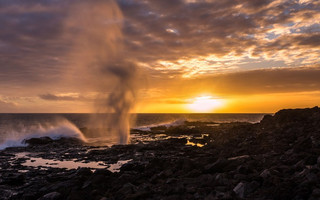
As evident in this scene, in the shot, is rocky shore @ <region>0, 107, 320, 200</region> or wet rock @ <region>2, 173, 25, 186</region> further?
wet rock @ <region>2, 173, 25, 186</region>

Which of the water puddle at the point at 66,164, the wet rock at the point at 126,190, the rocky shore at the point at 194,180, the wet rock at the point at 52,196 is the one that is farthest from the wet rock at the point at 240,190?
the water puddle at the point at 66,164

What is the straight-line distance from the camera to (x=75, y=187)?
14.2 metres

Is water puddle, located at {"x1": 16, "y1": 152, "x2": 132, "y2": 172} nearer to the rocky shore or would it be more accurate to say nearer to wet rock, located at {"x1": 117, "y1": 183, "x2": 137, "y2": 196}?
the rocky shore

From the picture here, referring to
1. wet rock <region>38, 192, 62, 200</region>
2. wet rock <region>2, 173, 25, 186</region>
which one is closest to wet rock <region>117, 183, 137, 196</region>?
wet rock <region>38, 192, 62, 200</region>

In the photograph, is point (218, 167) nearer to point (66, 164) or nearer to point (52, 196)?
point (52, 196)

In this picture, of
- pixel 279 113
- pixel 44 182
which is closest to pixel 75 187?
pixel 44 182

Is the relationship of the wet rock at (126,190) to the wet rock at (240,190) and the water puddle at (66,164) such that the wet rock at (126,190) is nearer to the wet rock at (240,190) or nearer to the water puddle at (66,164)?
the wet rock at (240,190)

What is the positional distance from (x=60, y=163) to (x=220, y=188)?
17471mm

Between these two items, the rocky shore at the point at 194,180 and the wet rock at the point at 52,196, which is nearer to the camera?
the rocky shore at the point at 194,180

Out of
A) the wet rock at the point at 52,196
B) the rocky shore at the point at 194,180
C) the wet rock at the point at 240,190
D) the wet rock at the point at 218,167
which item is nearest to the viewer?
the wet rock at the point at 240,190

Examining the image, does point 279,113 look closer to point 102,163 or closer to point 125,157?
point 125,157

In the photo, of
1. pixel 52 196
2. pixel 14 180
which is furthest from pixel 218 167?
pixel 14 180

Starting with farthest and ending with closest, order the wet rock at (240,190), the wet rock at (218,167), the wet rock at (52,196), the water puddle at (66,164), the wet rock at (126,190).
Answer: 1. the water puddle at (66,164)
2. the wet rock at (218,167)
3. the wet rock at (52,196)
4. the wet rock at (126,190)
5. the wet rock at (240,190)

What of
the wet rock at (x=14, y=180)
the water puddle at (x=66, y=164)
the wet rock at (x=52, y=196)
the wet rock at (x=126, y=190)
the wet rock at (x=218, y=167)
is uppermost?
the wet rock at (x=218, y=167)
